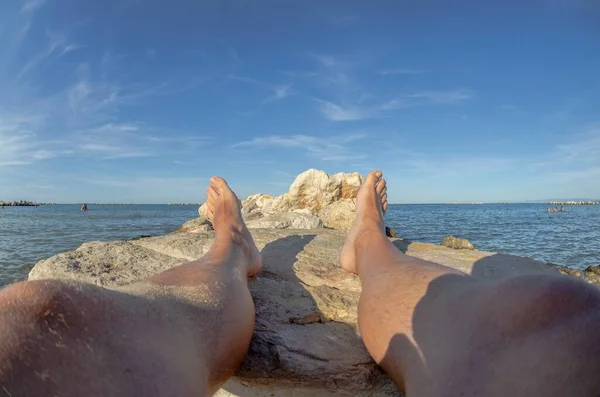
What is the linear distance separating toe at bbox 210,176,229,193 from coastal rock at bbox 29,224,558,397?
475 mm

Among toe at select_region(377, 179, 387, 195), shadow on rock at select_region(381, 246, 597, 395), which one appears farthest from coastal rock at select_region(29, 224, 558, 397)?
toe at select_region(377, 179, 387, 195)

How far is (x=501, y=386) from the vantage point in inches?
38.7

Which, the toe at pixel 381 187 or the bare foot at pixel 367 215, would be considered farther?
the toe at pixel 381 187

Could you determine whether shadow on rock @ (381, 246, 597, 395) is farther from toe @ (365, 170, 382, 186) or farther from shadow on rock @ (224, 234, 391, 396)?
toe @ (365, 170, 382, 186)

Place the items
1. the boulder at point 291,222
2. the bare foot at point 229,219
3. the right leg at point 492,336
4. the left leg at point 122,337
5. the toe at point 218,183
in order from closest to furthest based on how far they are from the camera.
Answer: the left leg at point 122,337, the right leg at point 492,336, the bare foot at point 229,219, the toe at point 218,183, the boulder at point 291,222

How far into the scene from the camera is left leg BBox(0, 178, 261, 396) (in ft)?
2.55

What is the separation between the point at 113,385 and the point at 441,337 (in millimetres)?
971

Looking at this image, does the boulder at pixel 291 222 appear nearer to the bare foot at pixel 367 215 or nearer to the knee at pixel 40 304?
the bare foot at pixel 367 215

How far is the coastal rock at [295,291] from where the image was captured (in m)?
1.70

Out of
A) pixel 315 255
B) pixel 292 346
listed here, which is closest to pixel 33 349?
pixel 292 346

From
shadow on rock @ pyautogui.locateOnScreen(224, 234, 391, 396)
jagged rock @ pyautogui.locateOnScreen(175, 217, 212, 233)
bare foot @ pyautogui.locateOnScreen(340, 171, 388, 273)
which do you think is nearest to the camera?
shadow on rock @ pyautogui.locateOnScreen(224, 234, 391, 396)

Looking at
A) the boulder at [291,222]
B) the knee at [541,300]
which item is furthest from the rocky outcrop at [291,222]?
the knee at [541,300]

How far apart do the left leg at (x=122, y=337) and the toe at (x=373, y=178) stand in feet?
7.24

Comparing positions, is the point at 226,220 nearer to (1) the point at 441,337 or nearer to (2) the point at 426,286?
(2) the point at 426,286
